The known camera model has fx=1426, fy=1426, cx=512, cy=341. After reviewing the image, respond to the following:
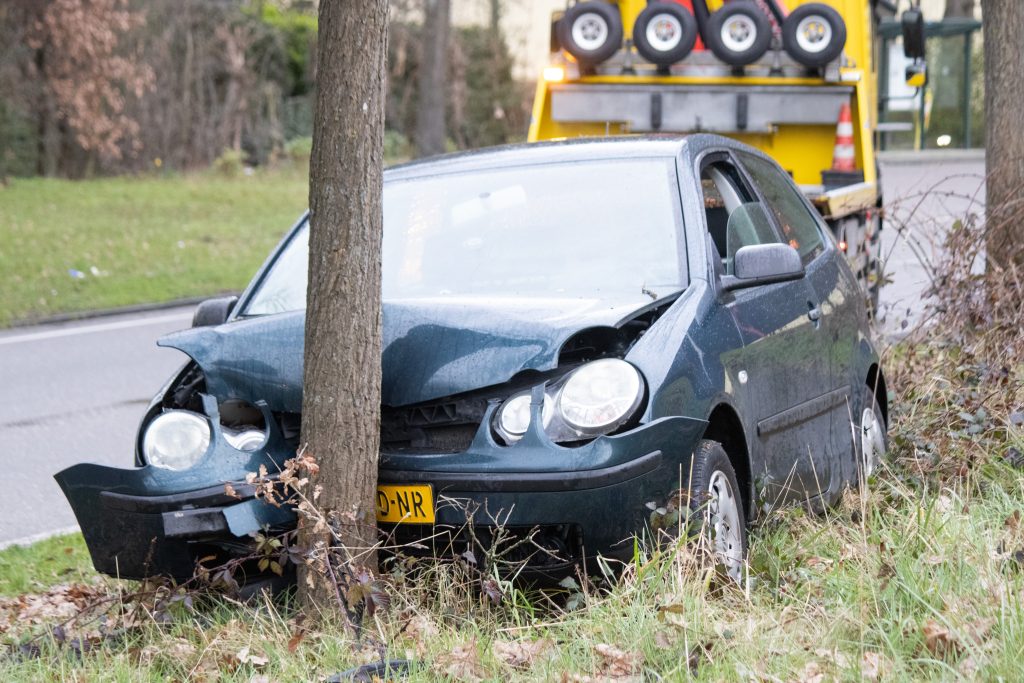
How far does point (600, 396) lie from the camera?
4.07m

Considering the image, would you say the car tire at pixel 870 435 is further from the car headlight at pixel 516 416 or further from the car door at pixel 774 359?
the car headlight at pixel 516 416

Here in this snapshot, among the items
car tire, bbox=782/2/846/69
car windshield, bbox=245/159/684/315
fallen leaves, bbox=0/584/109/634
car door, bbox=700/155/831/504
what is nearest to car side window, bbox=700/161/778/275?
car door, bbox=700/155/831/504

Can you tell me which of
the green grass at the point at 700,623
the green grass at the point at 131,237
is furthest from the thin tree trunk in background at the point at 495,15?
the green grass at the point at 700,623

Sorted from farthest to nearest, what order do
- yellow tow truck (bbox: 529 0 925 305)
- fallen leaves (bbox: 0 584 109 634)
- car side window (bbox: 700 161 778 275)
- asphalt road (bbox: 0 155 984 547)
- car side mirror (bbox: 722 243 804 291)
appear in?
yellow tow truck (bbox: 529 0 925 305) < asphalt road (bbox: 0 155 984 547) < car side window (bbox: 700 161 778 275) < car side mirror (bbox: 722 243 804 291) < fallen leaves (bbox: 0 584 109 634)

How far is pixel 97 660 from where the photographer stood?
3912mm

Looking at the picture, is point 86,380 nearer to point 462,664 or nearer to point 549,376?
point 549,376

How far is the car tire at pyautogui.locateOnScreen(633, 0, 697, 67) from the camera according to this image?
11688 mm

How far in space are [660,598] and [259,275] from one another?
7.96 ft

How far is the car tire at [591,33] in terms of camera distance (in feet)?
38.7

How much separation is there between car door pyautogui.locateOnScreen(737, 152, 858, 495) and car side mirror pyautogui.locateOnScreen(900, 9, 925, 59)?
6221mm

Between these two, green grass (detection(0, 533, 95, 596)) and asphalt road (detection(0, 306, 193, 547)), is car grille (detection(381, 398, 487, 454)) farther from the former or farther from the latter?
asphalt road (detection(0, 306, 193, 547))

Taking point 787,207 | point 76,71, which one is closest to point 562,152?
point 787,207

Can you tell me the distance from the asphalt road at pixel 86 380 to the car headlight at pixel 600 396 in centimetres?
315

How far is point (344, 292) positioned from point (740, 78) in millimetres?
8140
